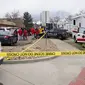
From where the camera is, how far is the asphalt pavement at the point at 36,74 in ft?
26.8

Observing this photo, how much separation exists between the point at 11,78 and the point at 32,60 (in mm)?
3450

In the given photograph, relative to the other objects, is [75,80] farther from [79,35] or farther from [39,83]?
[79,35]

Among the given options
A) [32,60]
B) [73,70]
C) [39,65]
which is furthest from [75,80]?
[32,60]

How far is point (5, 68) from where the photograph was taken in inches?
405

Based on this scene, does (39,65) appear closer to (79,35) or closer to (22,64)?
(22,64)

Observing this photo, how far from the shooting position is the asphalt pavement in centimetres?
816

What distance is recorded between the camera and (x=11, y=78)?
8.59 metres

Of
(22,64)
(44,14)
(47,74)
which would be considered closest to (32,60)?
(22,64)

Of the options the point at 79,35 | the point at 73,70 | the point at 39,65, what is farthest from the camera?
the point at 79,35

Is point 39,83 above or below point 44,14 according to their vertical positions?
below

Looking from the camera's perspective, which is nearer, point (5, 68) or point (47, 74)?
point (47, 74)

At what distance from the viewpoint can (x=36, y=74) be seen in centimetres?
927

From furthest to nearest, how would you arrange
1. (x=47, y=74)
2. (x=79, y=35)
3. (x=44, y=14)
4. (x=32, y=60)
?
(x=79, y=35) < (x=44, y=14) < (x=32, y=60) < (x=47, y=74)

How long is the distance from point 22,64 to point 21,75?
223 centimetres
